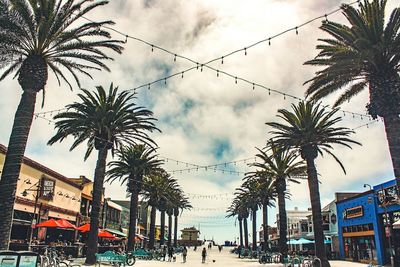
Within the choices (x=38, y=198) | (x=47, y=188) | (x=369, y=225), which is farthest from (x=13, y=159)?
(x=369, y=225)

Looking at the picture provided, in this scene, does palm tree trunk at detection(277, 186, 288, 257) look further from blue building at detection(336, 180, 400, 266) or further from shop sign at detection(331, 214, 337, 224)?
shop sign at detection(331, 214, 337, 224)

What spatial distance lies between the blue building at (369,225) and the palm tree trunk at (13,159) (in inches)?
1094

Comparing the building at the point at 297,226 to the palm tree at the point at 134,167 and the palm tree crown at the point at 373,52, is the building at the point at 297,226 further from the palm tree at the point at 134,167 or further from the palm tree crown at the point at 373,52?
the palm tree crown at the point at 373,52

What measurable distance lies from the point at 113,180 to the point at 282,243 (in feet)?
66.9

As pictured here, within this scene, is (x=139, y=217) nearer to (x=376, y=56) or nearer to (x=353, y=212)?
(x=353, y=212)

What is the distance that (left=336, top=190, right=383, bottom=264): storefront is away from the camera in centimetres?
3822


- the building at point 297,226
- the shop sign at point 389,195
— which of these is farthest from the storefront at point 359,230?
the building at point 297,226

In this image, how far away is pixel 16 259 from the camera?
13531 millimetres

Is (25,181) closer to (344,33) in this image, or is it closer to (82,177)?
(82,177)

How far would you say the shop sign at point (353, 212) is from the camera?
41803 millimetres

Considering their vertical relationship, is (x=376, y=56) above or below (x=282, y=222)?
above

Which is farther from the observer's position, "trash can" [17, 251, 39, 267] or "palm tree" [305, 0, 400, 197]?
"palm tree" [305, 0, 400, 197]

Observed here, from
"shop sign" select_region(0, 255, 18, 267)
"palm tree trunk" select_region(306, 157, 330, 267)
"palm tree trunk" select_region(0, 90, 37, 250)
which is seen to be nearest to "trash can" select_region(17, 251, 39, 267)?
"shop sign" select_region(0, 255, 18, 267)

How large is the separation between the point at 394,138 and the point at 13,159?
758 inches
